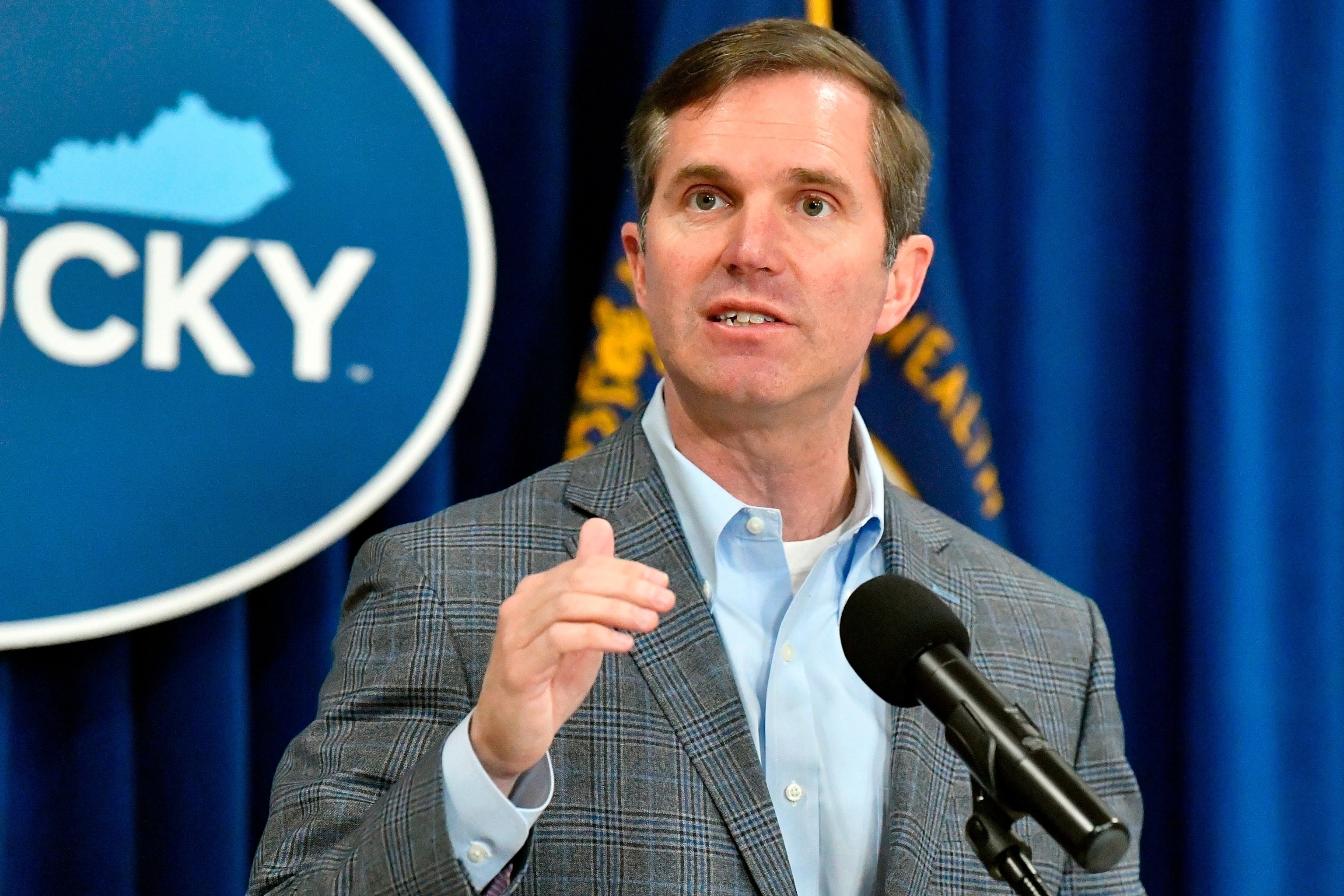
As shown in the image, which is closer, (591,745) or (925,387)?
(591,745)

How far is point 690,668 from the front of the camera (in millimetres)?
1546

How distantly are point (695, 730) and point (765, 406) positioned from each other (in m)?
0.39

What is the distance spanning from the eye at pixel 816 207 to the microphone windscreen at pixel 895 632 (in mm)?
605

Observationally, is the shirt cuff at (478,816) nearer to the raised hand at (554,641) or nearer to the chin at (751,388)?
the raised hand at (554,641)

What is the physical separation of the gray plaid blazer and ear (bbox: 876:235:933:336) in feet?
1.10

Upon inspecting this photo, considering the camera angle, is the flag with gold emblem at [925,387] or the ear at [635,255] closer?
the ear at [635,255]

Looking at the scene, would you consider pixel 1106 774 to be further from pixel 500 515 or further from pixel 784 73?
pixel 784 73

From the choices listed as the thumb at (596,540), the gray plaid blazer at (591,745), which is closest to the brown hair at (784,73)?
the gray plaid blazer at (591,745)

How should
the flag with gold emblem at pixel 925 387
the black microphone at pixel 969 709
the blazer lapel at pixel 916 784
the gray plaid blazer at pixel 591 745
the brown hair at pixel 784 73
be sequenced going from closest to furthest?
1. the black microphone at pixel 969 709
2. the gray plaid blazer at pixel 591 745
3. the blazer lapel at pixel 916 784
4. the brown hair at pixel 784 73
5. the flag with gold emblem at pixel 925 387

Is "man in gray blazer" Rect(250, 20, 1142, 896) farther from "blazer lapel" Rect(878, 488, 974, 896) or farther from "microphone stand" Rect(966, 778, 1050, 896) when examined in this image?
"microphone stand" Rect(966, 778, 1050, 896)

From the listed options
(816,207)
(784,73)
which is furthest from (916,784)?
(784,73)

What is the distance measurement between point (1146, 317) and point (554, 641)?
5.62ft

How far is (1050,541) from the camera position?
2492 mm

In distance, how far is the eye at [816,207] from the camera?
1.73 m
